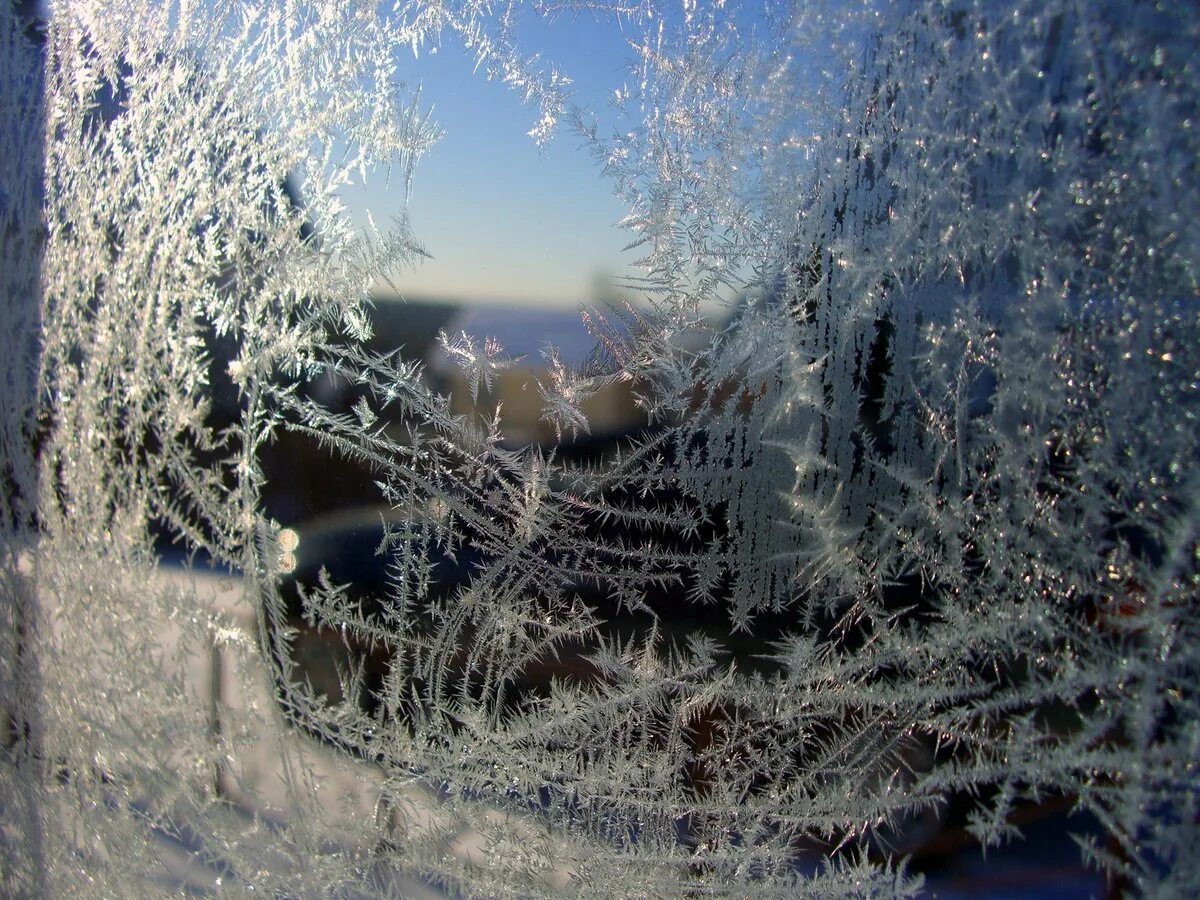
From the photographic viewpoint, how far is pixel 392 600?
2.66ft

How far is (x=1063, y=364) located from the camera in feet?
1.90

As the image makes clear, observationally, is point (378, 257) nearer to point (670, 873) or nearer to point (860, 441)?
point (860, 441)

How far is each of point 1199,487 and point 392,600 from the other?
0.70 meters

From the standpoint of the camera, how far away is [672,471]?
2.32 ft

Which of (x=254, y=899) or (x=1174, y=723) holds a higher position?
(x=1174, y=723)

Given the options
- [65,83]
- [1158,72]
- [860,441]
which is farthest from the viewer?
[65,83]

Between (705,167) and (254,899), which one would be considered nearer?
(705,167)

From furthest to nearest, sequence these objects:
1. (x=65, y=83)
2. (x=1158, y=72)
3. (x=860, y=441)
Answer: (x=65, y=83), (x=860, y=441), (x=1158, y=72)

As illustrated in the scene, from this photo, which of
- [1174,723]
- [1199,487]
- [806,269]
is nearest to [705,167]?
[806,269]

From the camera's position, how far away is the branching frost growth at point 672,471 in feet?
1.88

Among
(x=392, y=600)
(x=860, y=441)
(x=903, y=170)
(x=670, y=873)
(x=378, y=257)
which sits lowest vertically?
(x=670, y=873)

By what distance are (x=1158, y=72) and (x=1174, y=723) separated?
0.46 meters

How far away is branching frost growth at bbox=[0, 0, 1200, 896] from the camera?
0.57 meters

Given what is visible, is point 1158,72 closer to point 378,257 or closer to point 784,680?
point 784,680
